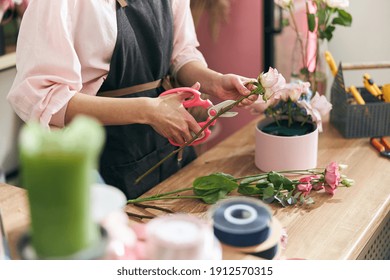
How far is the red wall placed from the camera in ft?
6.77

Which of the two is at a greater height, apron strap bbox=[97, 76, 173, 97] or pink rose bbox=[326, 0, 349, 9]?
pink rose bbox=[326, 0, 349, 9]

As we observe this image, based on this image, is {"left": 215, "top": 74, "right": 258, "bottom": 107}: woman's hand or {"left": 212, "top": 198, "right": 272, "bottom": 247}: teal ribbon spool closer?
{"left": 212, "top": 198, "right": 272, "bottom": 247}: teal ribbon spool

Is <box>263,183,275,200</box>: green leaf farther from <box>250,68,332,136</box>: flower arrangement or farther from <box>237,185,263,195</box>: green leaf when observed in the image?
<box>250,68,332,136</box>: flower arrangement

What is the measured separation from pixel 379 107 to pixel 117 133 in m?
0.66

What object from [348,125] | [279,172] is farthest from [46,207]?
[348,125]

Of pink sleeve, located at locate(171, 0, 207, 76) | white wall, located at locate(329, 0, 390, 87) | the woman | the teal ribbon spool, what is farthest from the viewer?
white wall, located at locate(329, 0, 390, 87)

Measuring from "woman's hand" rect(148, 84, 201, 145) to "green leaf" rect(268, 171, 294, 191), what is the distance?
18 centimetres

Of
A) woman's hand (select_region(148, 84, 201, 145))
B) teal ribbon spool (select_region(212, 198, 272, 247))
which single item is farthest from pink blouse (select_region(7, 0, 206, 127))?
teal ribbon spool (select_region(212, 198, 272, 247))

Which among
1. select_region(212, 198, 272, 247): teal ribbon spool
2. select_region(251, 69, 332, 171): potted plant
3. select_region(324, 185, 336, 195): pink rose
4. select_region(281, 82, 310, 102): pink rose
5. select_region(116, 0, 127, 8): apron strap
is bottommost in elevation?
select_region(324, 185, 336, 195): pink rose

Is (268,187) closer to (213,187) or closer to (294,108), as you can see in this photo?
(213,187)

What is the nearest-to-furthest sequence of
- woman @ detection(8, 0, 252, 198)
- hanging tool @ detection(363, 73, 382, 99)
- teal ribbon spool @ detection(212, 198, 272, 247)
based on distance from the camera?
teal ribbon spool @ detection(212, 198, 272, 247) < woman @ detection(8, 0, 252, 198) < hanging tool @ detection(363, 73, 382, 99)

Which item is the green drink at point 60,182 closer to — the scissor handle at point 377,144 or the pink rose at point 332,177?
the pink rose at point 332,177

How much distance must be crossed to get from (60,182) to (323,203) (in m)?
0.76
